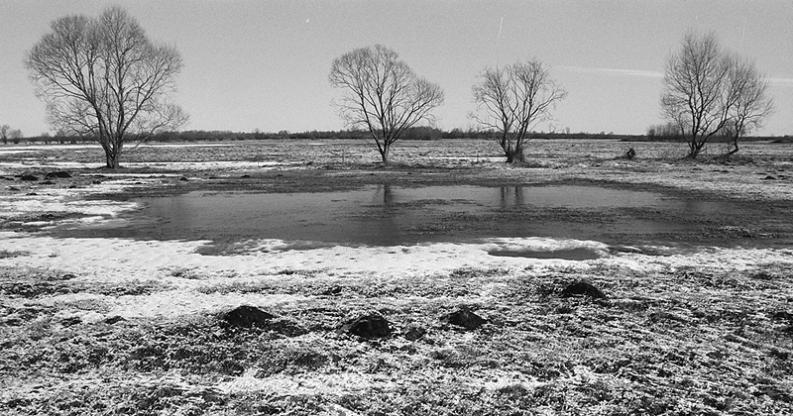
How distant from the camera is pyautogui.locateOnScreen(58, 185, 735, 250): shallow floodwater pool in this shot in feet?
37.9

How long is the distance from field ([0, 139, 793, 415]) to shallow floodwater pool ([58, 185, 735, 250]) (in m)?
1.22

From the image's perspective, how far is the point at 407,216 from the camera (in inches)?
571

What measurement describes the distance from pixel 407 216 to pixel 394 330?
895cm

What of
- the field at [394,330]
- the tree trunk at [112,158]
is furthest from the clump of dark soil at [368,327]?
the tree trunk at [112,158]

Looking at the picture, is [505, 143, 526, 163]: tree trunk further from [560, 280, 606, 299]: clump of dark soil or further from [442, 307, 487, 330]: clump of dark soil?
[442, 307, 487, 330]: clump of dark soil

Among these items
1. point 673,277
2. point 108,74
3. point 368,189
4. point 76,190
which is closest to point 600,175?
point 368,189

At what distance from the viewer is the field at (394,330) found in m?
4.28

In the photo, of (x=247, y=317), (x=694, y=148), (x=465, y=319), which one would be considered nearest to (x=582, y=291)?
(x=465, y=319)

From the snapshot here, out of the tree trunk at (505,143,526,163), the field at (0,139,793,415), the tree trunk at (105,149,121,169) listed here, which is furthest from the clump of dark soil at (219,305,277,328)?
the tree trunk at (505,143,526,163)

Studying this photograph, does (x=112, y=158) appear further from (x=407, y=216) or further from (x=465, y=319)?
(x=465, y=319)

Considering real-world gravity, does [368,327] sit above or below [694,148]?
below

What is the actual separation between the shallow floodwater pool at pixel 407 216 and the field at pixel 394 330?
1220mm

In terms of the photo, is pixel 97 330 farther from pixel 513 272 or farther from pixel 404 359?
pixel 513 272

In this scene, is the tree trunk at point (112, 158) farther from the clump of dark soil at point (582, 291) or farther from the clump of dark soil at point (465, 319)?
the clump of dark soil at point (582, 291)
